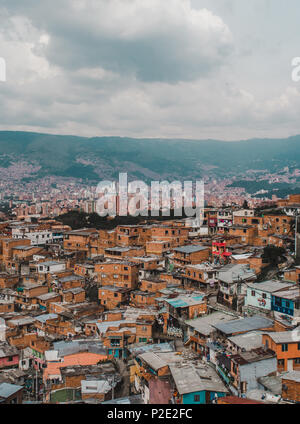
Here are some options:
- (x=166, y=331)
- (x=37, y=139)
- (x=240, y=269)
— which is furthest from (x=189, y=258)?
(x=37, y=139)

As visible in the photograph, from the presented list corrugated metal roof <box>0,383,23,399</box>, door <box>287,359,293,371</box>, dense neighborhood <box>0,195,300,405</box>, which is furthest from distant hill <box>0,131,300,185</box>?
corrugated metal roof <box>0,383,23,399</box>

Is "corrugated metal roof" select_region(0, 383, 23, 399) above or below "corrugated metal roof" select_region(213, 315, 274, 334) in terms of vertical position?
below

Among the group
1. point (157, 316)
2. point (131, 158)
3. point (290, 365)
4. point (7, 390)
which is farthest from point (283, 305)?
point (131, 158)

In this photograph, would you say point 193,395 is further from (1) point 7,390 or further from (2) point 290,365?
(1) point 7,390

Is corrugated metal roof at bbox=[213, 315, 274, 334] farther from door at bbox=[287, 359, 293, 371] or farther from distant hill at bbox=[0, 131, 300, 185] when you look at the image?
distant hill at bbox=[0, 131, 300, 185]

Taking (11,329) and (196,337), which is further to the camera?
(11,329)
